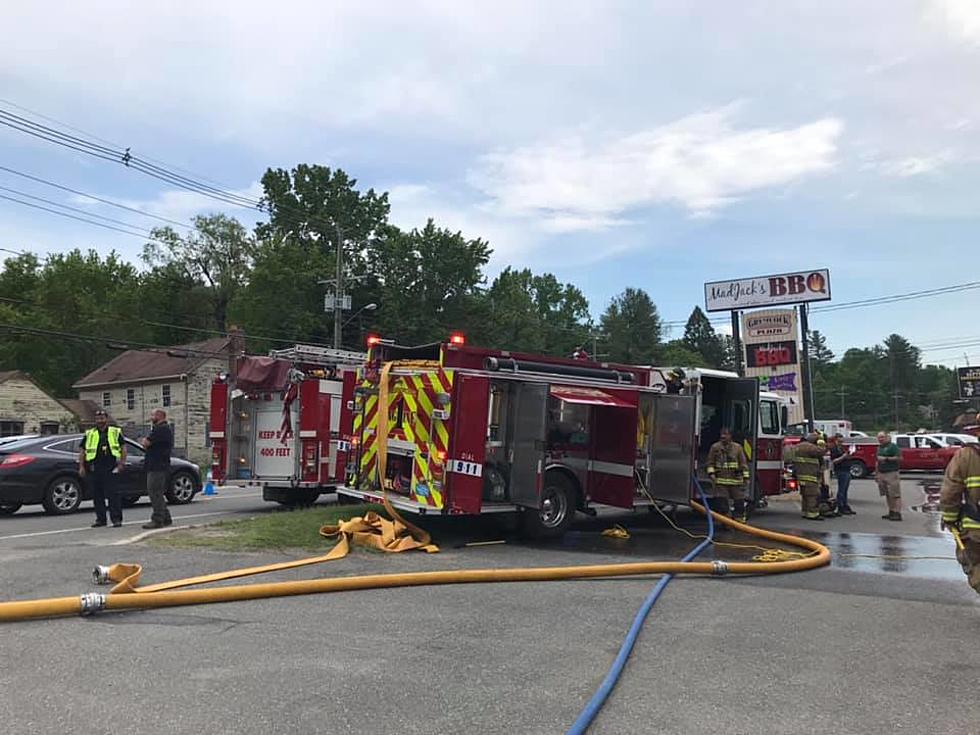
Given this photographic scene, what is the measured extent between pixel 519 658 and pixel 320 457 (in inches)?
339

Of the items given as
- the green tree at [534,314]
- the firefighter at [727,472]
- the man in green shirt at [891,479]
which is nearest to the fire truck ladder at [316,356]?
the firefighter at [727,472]

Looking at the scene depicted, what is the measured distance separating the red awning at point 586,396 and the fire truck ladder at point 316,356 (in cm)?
424

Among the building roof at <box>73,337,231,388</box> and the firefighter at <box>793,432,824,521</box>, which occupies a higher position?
the building roof at <box>73,337,231,388</box>

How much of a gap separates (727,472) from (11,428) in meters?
43.3

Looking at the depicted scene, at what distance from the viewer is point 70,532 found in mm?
10227

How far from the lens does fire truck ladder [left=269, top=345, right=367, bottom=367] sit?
42.2ft

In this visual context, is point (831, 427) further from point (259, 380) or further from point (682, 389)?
point (259, 380)

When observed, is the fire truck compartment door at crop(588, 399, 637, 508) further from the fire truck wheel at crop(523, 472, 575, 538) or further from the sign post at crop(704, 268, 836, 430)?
the sign post at crop(704, 268, 836, 430)

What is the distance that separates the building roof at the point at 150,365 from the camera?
46.6m

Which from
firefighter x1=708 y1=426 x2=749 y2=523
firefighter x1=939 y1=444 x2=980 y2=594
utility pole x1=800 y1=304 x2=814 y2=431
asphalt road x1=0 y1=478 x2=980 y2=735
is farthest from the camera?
utility pole x1=800 y1=304 x2=814 y2=431

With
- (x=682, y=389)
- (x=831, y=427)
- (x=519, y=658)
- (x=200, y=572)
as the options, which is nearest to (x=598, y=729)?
(x=519, y=658)

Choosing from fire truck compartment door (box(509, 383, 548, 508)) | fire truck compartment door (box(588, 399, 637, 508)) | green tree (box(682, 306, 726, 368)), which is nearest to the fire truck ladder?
fire truck compartment door (box(509, 383, 548, 508))

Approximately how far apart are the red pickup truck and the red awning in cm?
1917

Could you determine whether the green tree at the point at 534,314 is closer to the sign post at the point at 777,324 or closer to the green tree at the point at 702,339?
the sign post at the point at 777,324
